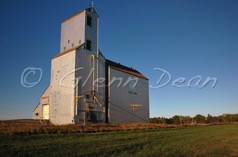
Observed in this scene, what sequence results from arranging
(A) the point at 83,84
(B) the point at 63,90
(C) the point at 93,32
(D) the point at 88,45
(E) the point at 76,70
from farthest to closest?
(C) the point at 93,32 < (D) the point at 88,45 < (B) the point at 63,90 < (A) the point at 83,84 < (E) the point at 76,70

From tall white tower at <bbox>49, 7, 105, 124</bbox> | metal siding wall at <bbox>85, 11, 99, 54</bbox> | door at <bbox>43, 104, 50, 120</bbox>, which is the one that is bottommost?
door at <bbox>43, 104, 50, 120</bbox>

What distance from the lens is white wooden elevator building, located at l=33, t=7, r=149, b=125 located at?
26.6 meters

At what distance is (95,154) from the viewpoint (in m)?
7.38

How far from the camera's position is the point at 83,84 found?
1072 inches

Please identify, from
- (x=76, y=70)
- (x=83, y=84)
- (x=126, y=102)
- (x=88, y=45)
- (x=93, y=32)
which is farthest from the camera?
(x=126, y=102)

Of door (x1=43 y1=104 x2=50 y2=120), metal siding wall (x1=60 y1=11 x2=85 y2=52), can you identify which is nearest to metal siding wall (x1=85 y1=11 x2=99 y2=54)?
metal siding wall (x1=60 y1=11 x2=85 y2=52)

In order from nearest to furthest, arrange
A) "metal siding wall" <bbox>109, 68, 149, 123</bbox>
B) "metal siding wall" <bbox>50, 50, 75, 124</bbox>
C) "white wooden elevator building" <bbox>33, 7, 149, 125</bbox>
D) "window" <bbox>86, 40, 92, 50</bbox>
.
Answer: "metal siding wall" <bbox>50, 50, 75, 124</bbox> → "white wooden elevator building" <bbox>33, 7, 149, 125</bbox> → "window" <bbox>86, 40, 92, 50</bbox> → "metal siding wall" <bbox>109, 68, 149, 123</bbox>

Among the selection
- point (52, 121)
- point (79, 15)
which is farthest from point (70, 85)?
point (79, 15)

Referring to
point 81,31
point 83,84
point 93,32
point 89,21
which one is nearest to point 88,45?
point 81,31

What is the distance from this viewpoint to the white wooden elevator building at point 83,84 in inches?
1047

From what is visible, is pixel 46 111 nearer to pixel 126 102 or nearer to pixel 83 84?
pixel 83 84

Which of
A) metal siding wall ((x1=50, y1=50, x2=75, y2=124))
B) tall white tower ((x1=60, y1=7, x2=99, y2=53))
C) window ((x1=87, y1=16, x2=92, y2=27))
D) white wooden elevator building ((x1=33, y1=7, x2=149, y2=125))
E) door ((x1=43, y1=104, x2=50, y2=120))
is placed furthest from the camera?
door ((x1=43, y1=104, x2=50, y2=120))

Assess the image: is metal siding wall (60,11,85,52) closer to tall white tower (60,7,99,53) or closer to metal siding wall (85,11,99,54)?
tall white tower (60,7,99,53)

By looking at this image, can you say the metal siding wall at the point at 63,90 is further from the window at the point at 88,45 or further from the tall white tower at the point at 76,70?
the window at the point at 88,45
